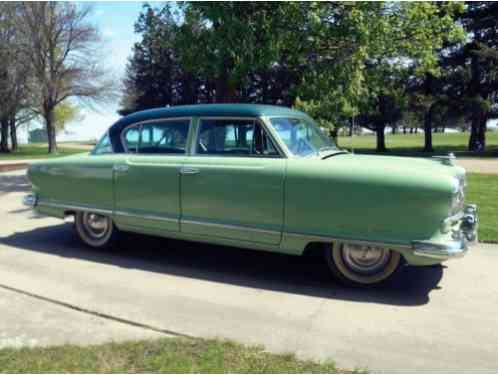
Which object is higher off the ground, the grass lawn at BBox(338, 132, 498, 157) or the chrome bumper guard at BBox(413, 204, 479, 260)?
the chrome bumper guard at BBox(413, 204, 479, 260)

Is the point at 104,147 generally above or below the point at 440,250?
above

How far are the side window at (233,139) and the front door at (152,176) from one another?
0.25 meters

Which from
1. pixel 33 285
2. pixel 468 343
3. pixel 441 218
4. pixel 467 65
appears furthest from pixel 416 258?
pixel 467 65

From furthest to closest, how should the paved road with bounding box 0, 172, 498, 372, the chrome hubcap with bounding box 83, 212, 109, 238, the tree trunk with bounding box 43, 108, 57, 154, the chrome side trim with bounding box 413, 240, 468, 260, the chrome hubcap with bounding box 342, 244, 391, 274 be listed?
1. the tree trunk with bounding box 43, 108, 57, 154
2. the chrome hubcap with bounding box 83, 212, 109, 238
3. the chrome hubcap with bounding box 342, 244, 391, 274
4. the chrome side trim with bounding box 413, 240, 468, 260
5. the paved road with bounding box 0, 172, 498, 372

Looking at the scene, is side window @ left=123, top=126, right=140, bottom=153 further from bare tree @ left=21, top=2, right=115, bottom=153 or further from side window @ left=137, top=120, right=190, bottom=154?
bare tree @ left=21, top=2, right=115, bottom=153

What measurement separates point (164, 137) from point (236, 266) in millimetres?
1748

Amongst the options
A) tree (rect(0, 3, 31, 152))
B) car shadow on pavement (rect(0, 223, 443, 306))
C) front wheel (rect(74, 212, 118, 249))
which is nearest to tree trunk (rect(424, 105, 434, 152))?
tree (rect(0, 3, 31, 152))

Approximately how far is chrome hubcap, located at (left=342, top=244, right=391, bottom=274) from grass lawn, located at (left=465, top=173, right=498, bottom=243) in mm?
2695

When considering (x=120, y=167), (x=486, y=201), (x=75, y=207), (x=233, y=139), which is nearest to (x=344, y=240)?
(x=233, y=139)

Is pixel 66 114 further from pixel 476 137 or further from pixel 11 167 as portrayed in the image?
pixel 476 137

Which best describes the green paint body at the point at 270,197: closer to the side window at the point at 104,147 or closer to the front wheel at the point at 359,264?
the side window at the point at 104,147

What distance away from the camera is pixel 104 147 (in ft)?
18.5

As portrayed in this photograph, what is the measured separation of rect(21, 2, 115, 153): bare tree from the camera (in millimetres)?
26766

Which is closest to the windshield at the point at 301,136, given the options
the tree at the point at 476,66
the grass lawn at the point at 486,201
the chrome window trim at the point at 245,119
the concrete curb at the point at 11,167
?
the chrome window trim at the point at 245,119
